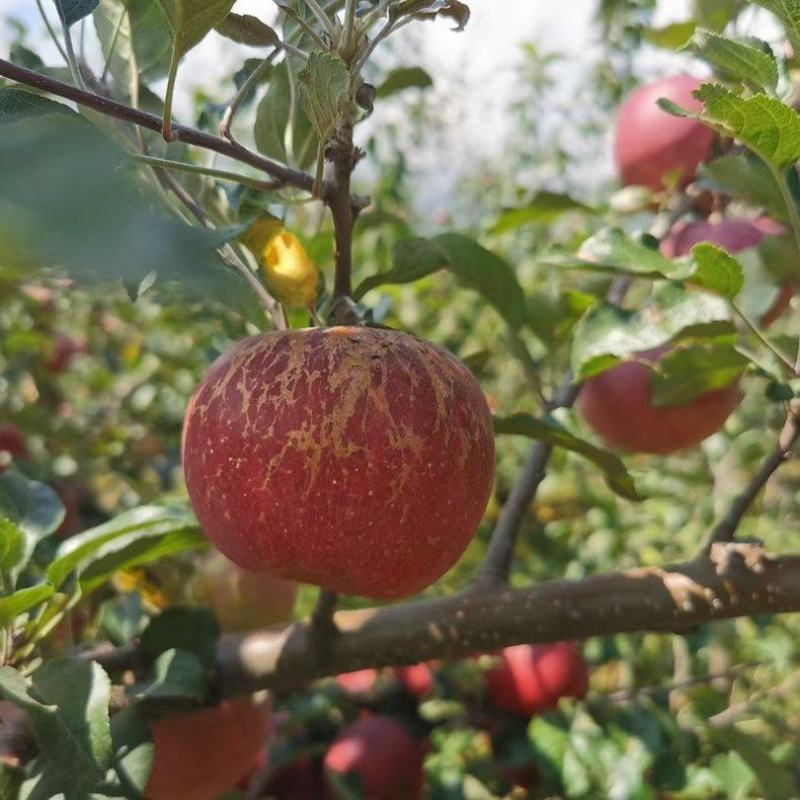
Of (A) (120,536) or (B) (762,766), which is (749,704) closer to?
(B) (762,766)

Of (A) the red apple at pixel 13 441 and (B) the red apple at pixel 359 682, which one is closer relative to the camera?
(B) the red apple at pixel 359 682

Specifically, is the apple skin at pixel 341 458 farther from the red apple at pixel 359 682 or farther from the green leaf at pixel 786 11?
the red apple at pixel 359 682

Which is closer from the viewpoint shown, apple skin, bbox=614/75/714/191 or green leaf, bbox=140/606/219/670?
green leaf, bbox=140/606/219/670

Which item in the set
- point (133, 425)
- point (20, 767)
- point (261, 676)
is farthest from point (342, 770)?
point (133, 425)

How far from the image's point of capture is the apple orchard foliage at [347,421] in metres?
0.55

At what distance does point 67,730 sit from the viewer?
61 cm

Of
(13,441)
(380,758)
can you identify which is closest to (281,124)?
(380,758)

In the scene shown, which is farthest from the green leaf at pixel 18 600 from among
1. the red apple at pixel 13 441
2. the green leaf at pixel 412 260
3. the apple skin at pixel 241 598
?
the red apple at pixel 13 441

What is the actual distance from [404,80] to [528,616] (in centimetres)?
49

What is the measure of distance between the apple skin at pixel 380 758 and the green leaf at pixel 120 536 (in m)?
0.51

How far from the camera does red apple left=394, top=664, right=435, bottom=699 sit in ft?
4.58

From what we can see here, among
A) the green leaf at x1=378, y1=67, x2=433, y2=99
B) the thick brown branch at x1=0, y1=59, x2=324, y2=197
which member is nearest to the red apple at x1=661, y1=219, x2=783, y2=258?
the green leaf at x1=378, y1=67, x2=433, y2=99

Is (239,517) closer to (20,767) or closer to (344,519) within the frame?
(344,519)

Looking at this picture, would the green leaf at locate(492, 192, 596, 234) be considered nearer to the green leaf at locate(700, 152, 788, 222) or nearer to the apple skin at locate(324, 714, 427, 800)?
the green leaf at locate(700, 152, 788, 222)
